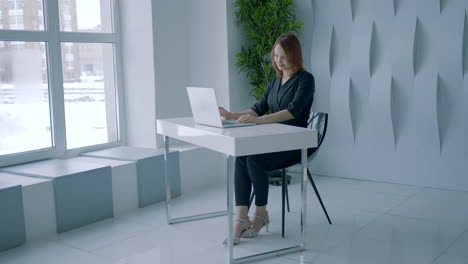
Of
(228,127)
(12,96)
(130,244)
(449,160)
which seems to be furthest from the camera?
(449,160)

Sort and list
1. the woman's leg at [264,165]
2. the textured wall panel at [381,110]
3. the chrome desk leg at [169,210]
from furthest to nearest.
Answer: the textured wall panel at [381,110] → the chrome desk leg at [169,210] → the woman's leg at [264,165]

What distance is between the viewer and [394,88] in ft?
14.8

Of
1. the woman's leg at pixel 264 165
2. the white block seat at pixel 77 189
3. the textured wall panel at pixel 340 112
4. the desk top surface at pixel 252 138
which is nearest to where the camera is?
the desk top surface at pixel 252 138

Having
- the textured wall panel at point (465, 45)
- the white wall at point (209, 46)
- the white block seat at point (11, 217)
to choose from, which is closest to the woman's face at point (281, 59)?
the white wall at point (209, 46)

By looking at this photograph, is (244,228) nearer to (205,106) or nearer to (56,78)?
(205,106)

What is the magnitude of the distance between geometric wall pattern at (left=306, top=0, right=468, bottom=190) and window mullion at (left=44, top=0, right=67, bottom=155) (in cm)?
234

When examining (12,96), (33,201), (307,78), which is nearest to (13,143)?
(12,96)

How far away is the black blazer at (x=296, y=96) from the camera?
3.21 metres

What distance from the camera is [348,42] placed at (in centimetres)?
470

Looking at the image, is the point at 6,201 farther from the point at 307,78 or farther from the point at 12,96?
the point at 307,78

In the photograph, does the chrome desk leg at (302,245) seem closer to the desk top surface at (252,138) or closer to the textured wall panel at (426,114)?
the desk top surface at (252,138)

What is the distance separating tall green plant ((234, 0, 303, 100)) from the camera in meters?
4.68

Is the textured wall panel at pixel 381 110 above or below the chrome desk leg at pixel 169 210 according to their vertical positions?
above

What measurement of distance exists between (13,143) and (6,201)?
990mm
